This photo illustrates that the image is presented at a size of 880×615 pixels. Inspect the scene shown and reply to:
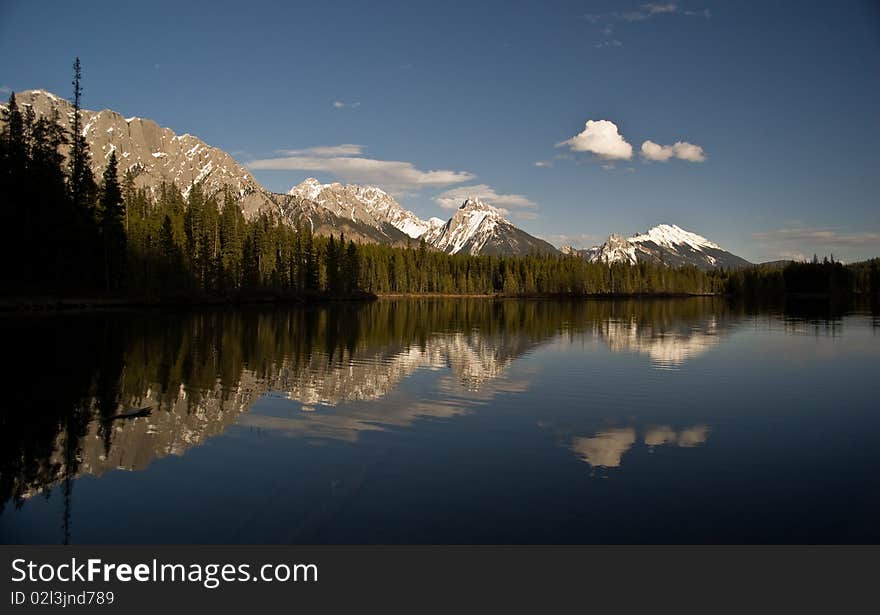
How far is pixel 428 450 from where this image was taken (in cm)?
1748

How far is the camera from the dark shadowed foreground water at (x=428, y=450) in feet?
38.8

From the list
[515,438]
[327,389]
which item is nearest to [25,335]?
[327,389]

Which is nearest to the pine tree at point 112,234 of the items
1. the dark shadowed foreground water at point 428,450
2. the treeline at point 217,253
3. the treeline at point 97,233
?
the treeline at point 97,233

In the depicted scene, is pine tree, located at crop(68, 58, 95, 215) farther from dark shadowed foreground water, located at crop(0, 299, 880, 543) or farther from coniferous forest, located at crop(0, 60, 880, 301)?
dark shadowed foreground water, located at crop(0, 299, 880, 543)

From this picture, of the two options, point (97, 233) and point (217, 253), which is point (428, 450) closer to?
point (97, 233)

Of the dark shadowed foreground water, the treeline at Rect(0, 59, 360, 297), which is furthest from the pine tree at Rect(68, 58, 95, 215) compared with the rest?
the dark shadowed foreground water

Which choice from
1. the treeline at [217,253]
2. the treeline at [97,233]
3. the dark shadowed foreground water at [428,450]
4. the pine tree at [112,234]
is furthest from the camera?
the treeline at [217,253]

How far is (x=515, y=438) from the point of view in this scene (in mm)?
18969

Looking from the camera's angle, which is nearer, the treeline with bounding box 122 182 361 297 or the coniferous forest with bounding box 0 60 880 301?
the coniferous forest with bounding box 0 60 880 301

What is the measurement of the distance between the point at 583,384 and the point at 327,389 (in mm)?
12853

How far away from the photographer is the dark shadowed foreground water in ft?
38.8

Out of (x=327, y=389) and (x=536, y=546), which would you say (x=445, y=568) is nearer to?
(x=536, y=546)

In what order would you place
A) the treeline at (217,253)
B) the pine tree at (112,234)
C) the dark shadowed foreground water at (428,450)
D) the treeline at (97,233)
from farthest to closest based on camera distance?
the treeline at (217,253)
the pine tree at (112,234)
the treeline at (97,233)
the dark shadowed foreground water at (428,450)

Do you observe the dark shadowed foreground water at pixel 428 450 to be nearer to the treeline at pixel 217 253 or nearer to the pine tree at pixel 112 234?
the pine tree at pixel 112 234
